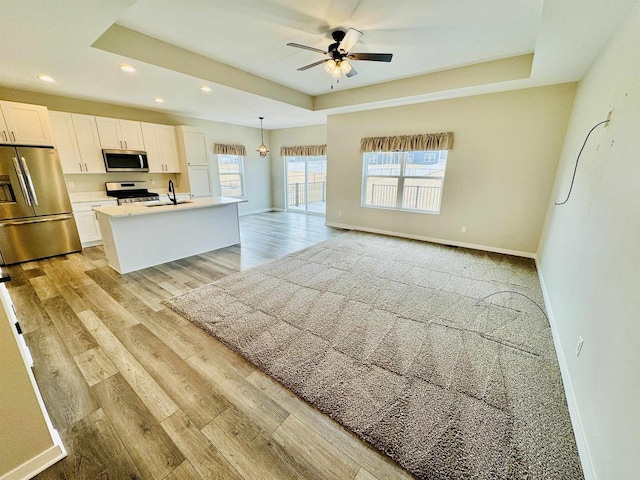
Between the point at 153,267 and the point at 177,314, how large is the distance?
1628 mm

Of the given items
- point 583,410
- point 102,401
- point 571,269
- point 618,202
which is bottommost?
point 102,401

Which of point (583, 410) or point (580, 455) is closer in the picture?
point (580, 455)

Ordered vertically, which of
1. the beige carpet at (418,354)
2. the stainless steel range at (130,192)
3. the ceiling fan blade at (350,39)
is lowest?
the beige carpet at (418,354)

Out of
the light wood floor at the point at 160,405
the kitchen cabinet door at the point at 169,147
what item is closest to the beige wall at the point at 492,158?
the kitchen cabinet door at the point at 169,147

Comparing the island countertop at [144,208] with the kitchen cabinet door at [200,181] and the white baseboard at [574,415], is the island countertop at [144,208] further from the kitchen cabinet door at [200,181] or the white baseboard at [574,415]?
the white baseboard at [574,415]

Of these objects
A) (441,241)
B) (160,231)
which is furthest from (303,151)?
(160,231)

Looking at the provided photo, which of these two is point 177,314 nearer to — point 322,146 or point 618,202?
point 618,202

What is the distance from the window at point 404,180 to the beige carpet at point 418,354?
1895mm

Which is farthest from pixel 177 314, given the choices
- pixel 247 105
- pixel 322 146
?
pixel 322 146

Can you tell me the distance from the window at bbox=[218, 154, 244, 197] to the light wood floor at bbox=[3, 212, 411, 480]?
15.6 feet

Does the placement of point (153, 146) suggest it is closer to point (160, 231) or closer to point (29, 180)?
point (29, 180)

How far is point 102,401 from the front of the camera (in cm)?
159

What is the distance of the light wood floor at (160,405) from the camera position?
1240mm

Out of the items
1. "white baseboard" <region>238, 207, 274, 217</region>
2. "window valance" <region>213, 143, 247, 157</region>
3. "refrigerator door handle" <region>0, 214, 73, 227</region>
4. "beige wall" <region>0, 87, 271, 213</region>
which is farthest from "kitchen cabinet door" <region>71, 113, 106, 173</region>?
"white baseboard" <region>238, 207, 274, 217</region>
